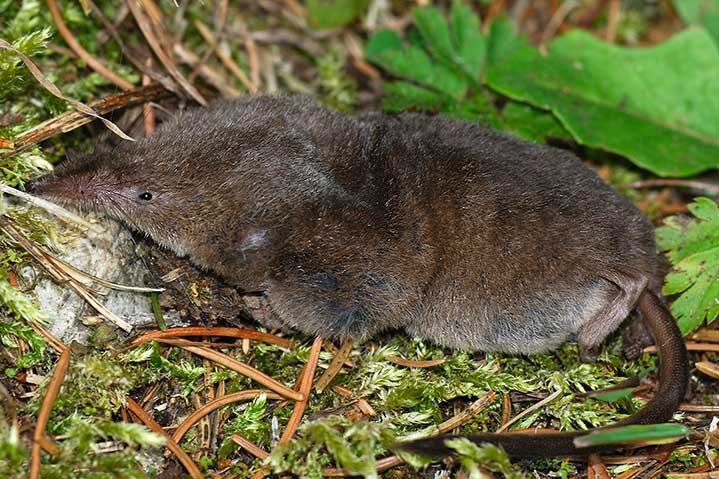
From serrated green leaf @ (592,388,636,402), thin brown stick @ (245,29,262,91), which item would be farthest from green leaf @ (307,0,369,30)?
serrated green leaf @ (592,388,636,402)

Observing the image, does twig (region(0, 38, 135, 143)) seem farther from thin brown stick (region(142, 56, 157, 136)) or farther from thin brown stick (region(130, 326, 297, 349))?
thin brown stick (region(130, 326, 297, 349))

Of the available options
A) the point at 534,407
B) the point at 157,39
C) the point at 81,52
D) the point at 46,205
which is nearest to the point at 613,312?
the point at 534,407

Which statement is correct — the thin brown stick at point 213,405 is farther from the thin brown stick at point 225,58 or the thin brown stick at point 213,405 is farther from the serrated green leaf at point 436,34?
the serrated green leaf at point 436,34

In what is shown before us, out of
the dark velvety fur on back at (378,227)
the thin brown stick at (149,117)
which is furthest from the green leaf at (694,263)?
the thin brown stick at (149,117)

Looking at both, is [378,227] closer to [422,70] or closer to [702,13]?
[422,70]

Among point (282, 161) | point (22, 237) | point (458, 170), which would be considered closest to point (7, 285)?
point (22, 237)

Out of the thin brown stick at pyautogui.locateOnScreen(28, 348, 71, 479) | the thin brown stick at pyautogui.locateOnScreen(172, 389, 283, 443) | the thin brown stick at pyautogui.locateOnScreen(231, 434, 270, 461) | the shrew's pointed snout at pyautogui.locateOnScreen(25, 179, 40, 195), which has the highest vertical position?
the shrew's pointed snout at pyautogui.locateOnScreen(25, 179, 40, 195)
